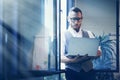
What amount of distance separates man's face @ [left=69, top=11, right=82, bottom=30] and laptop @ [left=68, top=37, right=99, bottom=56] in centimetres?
11

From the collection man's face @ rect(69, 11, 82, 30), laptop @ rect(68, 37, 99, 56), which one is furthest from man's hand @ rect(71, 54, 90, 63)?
man's face @ rect(69, 11, 82, 30)

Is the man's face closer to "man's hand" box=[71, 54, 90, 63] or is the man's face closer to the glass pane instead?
the glass pane

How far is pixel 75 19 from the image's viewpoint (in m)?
1.81

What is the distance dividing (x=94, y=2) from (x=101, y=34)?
27 cm

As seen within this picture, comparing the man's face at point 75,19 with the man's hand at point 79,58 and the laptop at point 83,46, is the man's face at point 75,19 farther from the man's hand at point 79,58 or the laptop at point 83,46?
the man's hand at point 79,58

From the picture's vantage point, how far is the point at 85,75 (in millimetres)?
1799

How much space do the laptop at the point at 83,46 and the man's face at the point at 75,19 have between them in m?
0.11

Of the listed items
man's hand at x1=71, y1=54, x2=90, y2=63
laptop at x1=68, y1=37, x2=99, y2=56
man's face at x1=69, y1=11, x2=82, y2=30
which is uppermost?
man's face at x1=69, y1=11, x2=82, y2=30

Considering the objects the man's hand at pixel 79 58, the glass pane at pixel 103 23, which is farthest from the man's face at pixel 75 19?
the man's hand at pixel 79 58

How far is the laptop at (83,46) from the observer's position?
174 centimetres

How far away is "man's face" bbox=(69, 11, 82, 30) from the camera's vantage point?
5.86 ft

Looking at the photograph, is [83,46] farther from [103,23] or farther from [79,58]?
[103,23]

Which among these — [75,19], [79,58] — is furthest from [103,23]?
[79,58]

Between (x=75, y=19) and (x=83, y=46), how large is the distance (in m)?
Answer: 0.24
